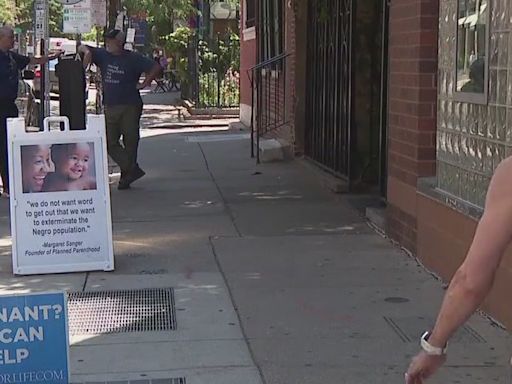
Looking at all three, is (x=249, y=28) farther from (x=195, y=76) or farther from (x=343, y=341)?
(x=343, y=341)

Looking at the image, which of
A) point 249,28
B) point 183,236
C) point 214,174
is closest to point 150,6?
point 249,28

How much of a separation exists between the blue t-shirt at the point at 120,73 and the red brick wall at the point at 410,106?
4.24 meters

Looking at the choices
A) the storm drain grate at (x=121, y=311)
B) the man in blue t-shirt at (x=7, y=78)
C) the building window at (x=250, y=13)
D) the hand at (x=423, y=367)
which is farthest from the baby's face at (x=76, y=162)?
the building window at (x=250, y=13)

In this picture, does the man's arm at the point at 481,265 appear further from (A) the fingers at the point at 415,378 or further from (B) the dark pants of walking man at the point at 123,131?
(B) the dark pants of walking man at the point at 123,131

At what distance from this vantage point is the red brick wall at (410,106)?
7699 millimetres

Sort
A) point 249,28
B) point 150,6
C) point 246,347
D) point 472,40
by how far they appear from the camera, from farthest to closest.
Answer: point 150,6
point 249,28
point 472,40
point 246,347

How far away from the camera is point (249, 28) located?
2172 centimetres

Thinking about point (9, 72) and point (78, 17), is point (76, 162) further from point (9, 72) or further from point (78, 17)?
point (78, 17)

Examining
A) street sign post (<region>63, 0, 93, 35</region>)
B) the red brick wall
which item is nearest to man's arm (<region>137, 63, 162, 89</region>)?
street sign post (<region>63, 0, 93, 35</region>)

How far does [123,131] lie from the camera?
12.1 meters

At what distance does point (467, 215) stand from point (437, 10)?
1.86 metres

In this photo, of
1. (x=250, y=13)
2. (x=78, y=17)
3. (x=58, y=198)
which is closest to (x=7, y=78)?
(x=78, y=17)

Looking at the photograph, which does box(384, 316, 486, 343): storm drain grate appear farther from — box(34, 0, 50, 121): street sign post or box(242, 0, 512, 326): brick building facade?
box(34, 0, 50, 121): street sign post

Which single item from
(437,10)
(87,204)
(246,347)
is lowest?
(246,347)
